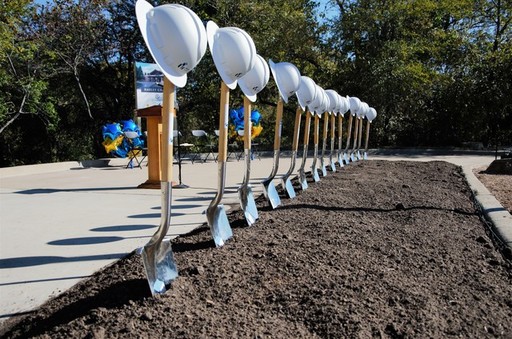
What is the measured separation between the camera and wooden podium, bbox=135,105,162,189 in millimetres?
8477

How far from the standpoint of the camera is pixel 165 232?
313cm

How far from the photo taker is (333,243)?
13.7 feet

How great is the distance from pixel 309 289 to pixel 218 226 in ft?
4.33

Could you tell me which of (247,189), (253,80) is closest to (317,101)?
(253,80)

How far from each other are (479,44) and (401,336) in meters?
23.4

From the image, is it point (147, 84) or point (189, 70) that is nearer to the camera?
point (189, 70)

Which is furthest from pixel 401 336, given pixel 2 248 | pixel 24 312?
pixel 2 248

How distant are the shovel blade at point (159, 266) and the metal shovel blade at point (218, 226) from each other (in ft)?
2.80

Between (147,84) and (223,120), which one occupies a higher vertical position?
(147,84)

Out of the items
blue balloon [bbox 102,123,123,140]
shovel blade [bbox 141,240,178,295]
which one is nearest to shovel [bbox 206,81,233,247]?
shovel blade [bbox 141,240,178,295]

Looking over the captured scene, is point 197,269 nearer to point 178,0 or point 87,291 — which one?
point 87,291

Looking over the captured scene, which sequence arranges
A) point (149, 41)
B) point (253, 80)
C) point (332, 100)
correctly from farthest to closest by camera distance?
1. point (332, 100)
2. point (253, 80)
3. point (149, 41)

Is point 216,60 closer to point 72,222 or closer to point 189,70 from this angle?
point 189,70

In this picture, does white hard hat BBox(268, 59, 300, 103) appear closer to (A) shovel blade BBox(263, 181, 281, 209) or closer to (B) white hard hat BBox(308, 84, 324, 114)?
(A) shovel blade BBox(263, 181, 281, 209)
